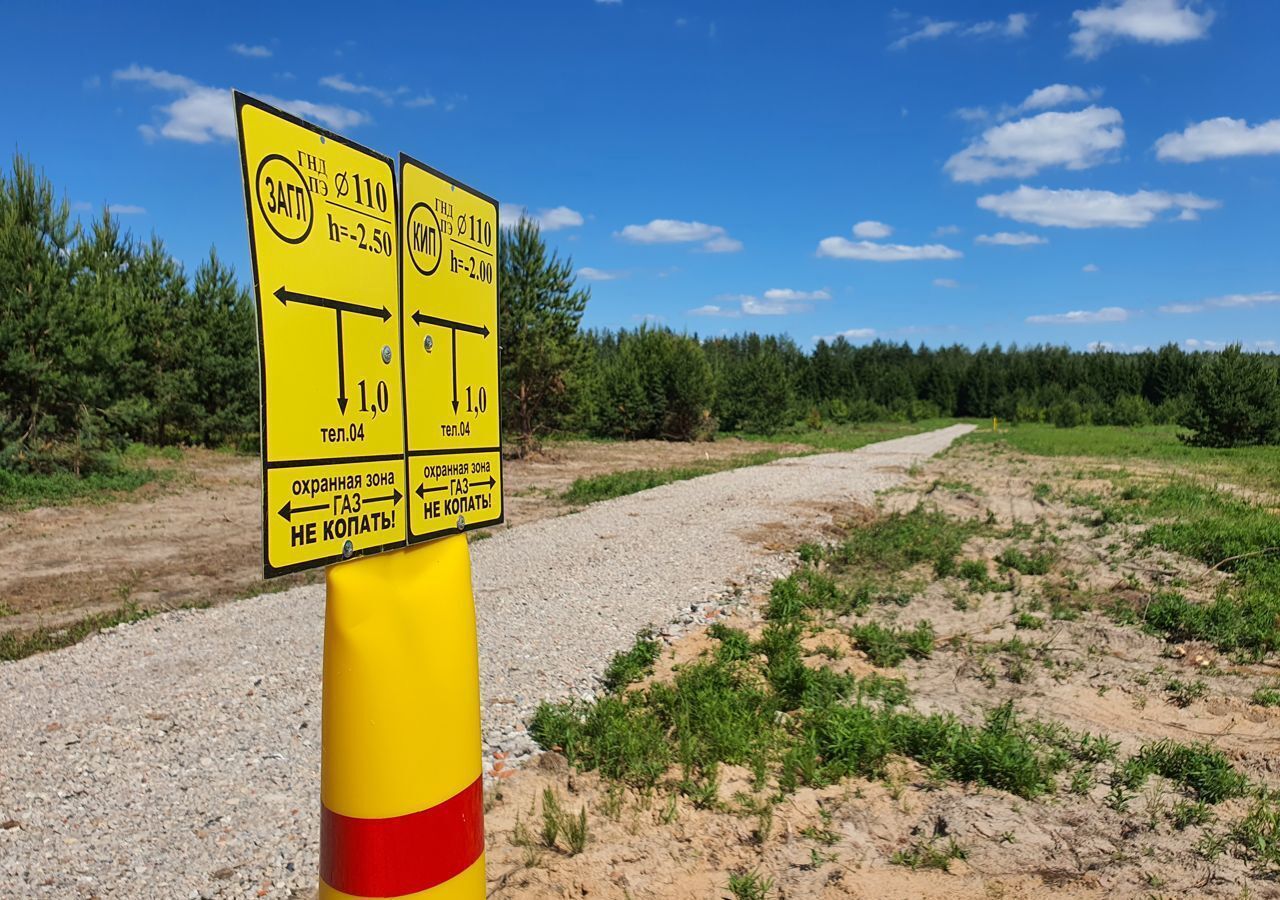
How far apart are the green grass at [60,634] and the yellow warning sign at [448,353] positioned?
20.2ft

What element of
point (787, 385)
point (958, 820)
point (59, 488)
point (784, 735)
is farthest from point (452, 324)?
point (787, 385)

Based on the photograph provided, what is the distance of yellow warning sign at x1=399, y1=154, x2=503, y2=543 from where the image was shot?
1.90m

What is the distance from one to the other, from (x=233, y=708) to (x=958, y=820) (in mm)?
4108

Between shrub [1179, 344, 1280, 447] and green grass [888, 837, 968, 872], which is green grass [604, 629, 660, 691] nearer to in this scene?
green grass [888, 837, 968, 872]

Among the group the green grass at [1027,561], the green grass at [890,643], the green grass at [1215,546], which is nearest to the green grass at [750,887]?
the green grass at [890,643]

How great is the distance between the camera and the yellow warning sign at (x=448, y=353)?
74.9 inches

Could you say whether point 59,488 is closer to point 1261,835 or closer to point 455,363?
point 455,363

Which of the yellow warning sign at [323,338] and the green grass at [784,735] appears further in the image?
the green grass at [784,735]

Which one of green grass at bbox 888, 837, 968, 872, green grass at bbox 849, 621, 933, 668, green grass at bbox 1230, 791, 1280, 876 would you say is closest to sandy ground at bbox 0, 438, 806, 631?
green grass at bbox 849, 621, 933, 668

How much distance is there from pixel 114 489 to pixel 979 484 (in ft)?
55.9

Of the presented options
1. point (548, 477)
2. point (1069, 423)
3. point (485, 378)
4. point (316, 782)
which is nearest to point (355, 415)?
point (485, 378)

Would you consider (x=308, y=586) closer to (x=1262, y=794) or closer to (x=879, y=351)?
(x=1262, y=794)

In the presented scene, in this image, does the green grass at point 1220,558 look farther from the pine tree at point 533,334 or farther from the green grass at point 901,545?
the pine tree at point 533,334

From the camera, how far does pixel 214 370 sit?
24.9m
